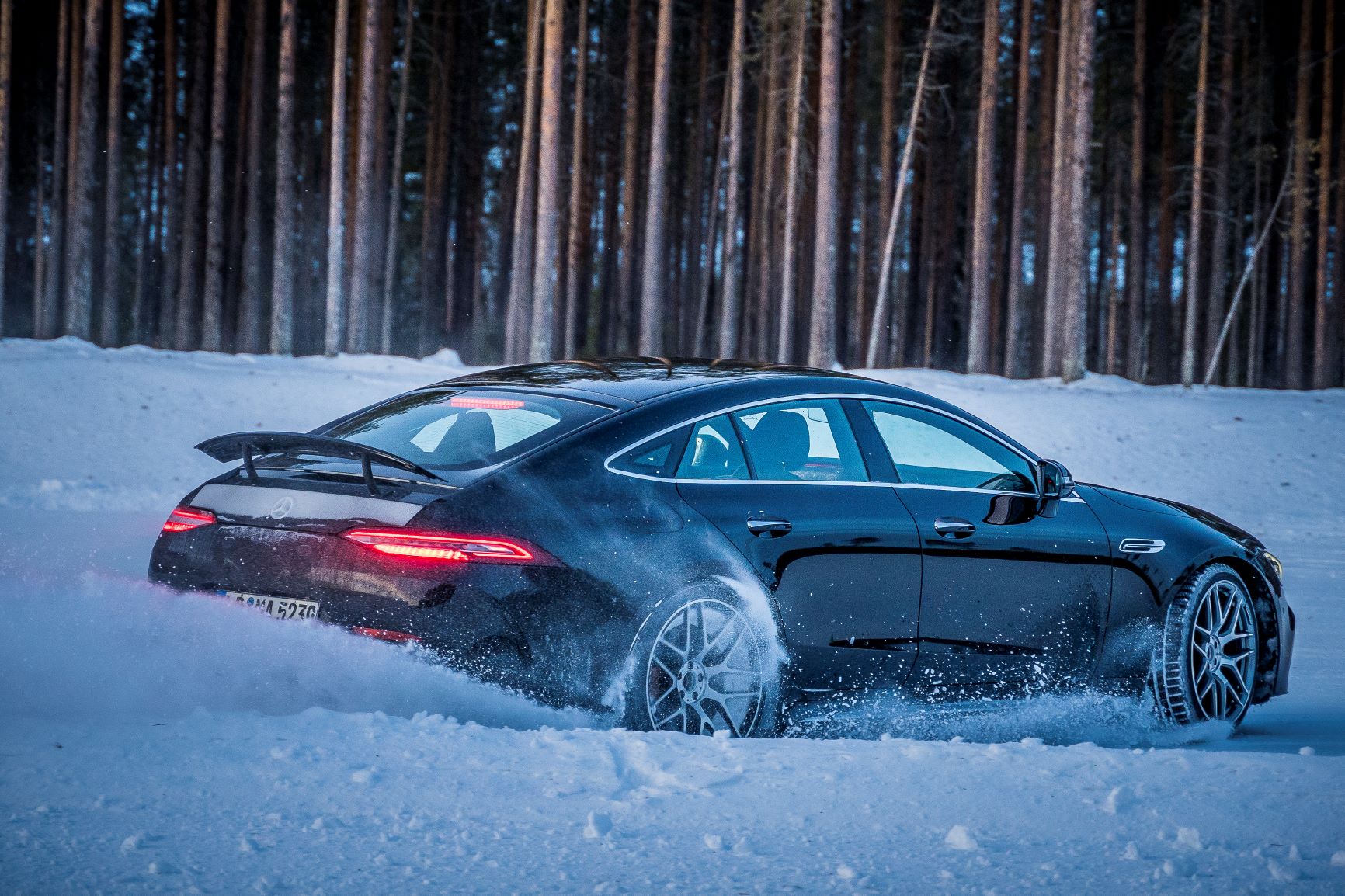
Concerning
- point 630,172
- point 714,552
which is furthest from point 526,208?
point 714,552

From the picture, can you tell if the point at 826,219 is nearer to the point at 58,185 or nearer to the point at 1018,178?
the point at 1018,178

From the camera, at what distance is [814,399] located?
17.2 ft

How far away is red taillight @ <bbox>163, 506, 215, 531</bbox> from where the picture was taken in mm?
4746

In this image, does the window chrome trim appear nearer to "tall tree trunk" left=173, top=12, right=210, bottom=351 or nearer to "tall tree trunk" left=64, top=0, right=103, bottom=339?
"tall tree trunk" left=64, top=0, right=103, bottom=339

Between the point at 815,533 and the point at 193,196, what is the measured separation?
30853 mm

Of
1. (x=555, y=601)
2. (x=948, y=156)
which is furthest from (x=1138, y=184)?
(x=555, y=601)

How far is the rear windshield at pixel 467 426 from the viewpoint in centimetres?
461

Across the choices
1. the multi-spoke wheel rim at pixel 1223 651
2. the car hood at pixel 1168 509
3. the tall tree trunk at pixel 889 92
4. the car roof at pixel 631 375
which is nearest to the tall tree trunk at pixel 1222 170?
the tall tree trunk at pixel 889 92

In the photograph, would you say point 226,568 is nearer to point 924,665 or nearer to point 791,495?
point 791,495

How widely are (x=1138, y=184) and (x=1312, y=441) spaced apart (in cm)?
1695

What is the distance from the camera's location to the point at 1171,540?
582 cm

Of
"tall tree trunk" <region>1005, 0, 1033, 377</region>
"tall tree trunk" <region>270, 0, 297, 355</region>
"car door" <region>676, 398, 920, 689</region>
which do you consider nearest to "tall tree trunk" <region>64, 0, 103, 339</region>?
"tall tree trunk" <region>270, 0, 297, 355</region>

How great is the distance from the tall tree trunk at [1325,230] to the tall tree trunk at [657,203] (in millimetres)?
16438

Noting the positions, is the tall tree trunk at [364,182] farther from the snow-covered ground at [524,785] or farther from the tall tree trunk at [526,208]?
the snow-covered ground at [524,785]
